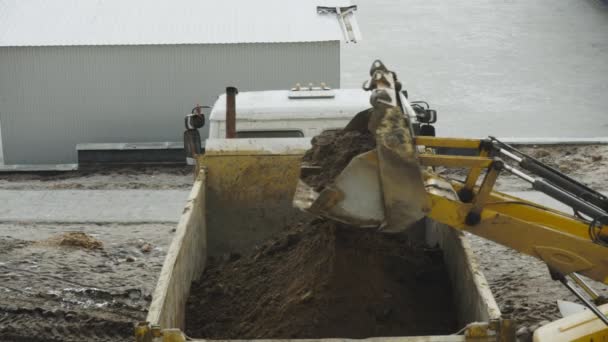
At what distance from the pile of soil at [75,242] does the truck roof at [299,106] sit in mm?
3153

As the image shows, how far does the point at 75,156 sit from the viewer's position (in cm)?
1803

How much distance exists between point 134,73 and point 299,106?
8345 mm

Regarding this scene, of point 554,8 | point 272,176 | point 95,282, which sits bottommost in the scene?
point 95,282

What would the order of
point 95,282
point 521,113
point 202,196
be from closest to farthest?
1. point 202,196
2. point 95,282
3. point 521,113

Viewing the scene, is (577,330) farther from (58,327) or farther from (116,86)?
(116,86)

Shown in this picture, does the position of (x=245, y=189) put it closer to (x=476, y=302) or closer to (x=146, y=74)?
(x=476, y=302)

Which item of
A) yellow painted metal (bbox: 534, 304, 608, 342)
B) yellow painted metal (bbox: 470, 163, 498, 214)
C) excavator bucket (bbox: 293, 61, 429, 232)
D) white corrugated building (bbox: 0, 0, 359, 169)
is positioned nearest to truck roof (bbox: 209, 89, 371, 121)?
yellow painted metal (bbox: 534, 304, 608, 342)

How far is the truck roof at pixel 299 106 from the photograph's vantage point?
9766 millimetres

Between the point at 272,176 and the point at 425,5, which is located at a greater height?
the point at 425,5

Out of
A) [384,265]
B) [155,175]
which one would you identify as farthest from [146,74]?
[384,265]

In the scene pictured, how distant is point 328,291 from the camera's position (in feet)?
20.5

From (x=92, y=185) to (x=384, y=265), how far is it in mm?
10461

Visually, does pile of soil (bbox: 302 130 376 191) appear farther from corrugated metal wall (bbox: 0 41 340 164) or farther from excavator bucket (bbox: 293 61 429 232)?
corrugated metal wall (bbox: 0 41 340 164)

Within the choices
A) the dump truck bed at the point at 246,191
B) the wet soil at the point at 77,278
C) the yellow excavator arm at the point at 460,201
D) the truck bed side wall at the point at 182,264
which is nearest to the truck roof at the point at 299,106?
the dump truck bed at the point at 246,191
